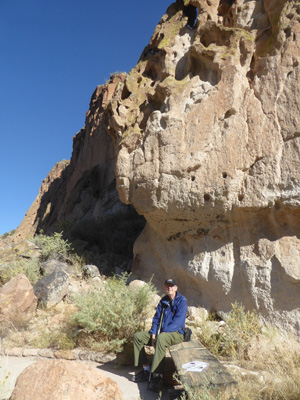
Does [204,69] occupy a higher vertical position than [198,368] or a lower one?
higher

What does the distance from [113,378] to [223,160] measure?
12.1 ft

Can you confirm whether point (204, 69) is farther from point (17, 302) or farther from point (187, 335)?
point (17, 302)

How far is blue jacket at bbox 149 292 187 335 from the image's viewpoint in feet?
12.3

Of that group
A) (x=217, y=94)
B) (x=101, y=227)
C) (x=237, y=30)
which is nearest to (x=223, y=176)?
(x=217, y=94)

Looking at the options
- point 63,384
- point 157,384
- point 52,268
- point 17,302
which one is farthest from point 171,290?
point 52,268

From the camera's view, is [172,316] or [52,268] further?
[52,268]

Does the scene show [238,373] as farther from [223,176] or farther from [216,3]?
[216,3]

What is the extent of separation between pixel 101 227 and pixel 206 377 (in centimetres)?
869

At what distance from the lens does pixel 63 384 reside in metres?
2.55

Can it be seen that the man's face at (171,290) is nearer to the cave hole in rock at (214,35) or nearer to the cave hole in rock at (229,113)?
the cave hole in rock at (229,113)

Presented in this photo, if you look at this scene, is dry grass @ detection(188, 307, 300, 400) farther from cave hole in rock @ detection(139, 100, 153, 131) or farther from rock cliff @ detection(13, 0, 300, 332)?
cave hole in rock @ detection(139, 100, 153, 131)

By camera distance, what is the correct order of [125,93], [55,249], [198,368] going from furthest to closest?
[55,249]
[125,93]
[198,368]

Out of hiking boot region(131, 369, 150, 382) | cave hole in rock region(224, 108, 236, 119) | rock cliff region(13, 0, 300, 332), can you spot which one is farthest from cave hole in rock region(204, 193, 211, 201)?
hiking boot region(131, 369, 150, 382)

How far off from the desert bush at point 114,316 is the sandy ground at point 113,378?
0.33m
